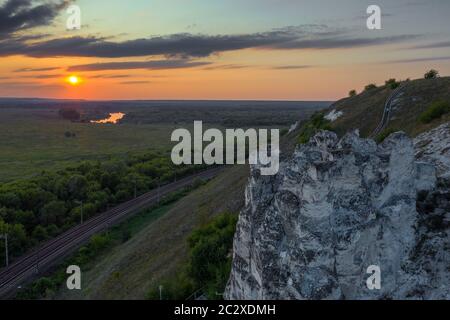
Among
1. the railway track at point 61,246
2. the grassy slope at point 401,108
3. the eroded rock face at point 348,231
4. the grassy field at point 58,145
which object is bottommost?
the railway track at point 61,246

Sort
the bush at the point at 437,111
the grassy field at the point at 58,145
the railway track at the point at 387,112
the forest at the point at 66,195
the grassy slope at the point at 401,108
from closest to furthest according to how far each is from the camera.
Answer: the bush at the point at 437,111 < the grassy slope at the point at 401,108 < the railway track at the point at 387,112 < the forest at the point at 66,195 < the grassy field at the point at 58,145

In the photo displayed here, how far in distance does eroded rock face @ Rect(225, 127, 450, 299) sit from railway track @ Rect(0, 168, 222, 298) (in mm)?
36463

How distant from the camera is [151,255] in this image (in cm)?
4375

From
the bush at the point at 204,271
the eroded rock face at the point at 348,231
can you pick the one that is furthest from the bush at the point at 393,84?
the eroded rock face at the point at 348,231

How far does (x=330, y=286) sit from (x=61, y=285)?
37.4 meters

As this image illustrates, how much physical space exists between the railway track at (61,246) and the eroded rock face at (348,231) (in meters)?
36.5

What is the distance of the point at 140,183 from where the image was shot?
276 ft

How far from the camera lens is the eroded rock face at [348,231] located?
53.2 feet

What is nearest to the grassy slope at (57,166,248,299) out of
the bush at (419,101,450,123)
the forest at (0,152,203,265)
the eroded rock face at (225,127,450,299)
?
the forest at (0,152,203,265)

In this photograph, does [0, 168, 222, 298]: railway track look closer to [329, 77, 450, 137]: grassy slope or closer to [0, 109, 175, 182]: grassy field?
[0, 109, 175, 182]: grassy field

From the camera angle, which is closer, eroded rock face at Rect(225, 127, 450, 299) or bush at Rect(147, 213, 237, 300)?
eroded rock face at Rect(225, 127, 450, 299)

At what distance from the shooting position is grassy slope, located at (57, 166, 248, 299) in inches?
1481

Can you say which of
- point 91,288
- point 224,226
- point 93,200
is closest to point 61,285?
point 91,288

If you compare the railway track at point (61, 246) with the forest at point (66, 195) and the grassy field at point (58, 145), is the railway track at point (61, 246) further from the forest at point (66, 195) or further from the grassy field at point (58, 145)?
the grassy field at point (58, 145)
